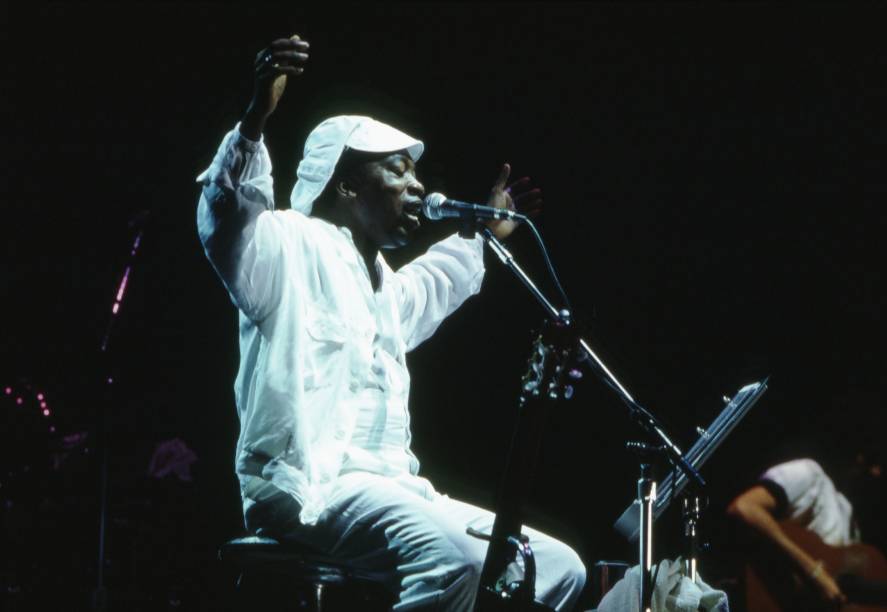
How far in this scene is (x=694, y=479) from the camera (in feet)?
9.96

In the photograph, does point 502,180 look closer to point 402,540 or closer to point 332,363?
point 332,363

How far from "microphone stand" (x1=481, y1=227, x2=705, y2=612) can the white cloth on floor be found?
8cm

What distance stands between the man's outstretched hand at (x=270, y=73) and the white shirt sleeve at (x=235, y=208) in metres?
0.06

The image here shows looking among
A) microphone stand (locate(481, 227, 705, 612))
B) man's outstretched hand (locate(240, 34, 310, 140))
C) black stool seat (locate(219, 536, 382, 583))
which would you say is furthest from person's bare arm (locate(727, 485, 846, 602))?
man's outstretched hand (locate(240, 34, 310, 140))

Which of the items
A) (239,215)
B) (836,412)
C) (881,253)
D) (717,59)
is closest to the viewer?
(239,215)

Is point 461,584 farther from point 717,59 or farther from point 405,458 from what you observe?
point 717,59

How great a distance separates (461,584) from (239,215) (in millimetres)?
1400

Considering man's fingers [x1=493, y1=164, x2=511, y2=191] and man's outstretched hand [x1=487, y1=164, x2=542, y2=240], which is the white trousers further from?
man's fingers [x1=493, y1=164, x2=511, y2=191]

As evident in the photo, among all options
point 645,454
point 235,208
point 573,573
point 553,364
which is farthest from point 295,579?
point 645,454

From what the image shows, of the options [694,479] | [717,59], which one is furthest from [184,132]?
[694,479]

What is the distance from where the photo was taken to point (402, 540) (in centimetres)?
261

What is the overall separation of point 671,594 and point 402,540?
1130 millimetres

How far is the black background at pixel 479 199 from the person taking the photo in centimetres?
453

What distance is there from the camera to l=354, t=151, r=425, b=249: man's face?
11.7 ft
